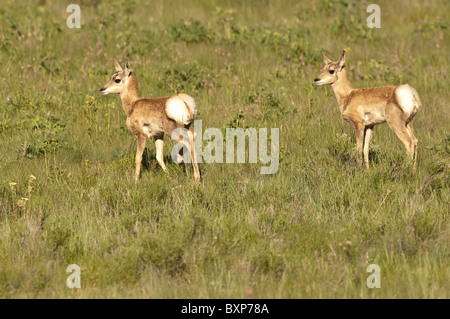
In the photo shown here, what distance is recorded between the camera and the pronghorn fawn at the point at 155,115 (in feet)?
28.3

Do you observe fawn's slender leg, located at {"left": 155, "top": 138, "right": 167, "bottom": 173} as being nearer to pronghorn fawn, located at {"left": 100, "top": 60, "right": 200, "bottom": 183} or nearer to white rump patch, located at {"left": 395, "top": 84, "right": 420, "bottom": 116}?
pronghorn fawn, located at {"left": 100, "top": 60, "right": 200, "bottom": 183}

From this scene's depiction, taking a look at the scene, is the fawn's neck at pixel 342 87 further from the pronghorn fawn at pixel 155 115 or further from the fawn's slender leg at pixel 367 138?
the pronghorn fawn at pixel 155 115

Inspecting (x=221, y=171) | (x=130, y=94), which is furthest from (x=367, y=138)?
(x=130, y=94)

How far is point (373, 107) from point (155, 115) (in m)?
3.14

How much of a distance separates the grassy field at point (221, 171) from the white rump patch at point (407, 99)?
0.63m

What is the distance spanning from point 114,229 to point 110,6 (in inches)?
445

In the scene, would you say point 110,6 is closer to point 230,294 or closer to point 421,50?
point 421,50

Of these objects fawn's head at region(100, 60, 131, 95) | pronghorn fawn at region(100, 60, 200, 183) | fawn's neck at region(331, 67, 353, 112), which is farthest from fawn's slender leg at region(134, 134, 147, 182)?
fawn's neck at region(331, 67, 353, 112)

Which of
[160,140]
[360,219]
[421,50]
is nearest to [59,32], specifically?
[160,140]

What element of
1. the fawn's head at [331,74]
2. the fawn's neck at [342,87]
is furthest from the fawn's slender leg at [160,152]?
the fawn's neck at [342,87]

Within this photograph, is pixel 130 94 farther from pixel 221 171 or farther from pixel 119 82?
pixel 221 171

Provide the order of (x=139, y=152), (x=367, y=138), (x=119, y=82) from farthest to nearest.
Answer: (x=367, y=138)
(x=119, y=82)
(x=139, y=152)

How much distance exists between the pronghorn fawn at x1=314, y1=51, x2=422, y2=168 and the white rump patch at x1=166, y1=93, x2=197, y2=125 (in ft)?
7.48

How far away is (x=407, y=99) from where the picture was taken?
894 cm
